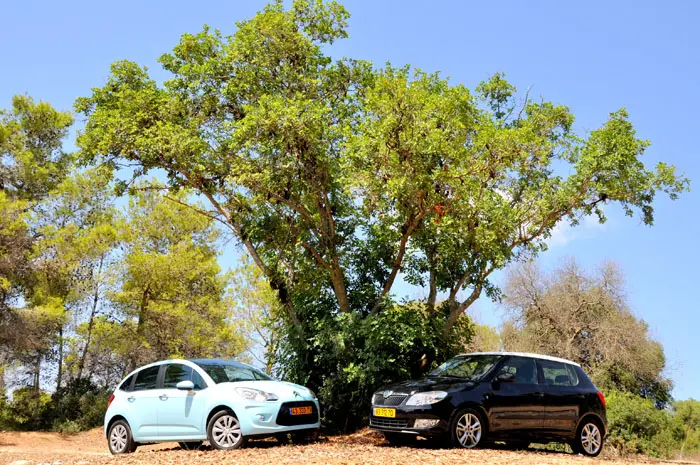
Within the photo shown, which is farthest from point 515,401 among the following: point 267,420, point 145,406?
point 145,406

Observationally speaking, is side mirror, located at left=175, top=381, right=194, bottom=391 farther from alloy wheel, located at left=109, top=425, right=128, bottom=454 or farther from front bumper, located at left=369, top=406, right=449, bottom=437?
front bumper, located at left=369, top=406, right=449, bottom=437

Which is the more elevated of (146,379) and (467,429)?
(146,379)

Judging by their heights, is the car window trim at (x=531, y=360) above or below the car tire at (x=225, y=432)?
above

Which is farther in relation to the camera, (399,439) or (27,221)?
(27,221)

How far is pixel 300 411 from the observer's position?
Answer: 11258 millimetres

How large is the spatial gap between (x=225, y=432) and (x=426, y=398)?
3613 mm

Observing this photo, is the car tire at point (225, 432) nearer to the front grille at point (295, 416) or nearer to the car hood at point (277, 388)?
the car hood at point (277, 388)

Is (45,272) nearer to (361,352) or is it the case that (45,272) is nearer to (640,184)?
(361,352)

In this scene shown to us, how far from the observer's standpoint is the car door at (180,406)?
11273 millimetres

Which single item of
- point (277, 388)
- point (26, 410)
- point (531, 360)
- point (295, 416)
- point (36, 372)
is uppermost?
point (531, 360)

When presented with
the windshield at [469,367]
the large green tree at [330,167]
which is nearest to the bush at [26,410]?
the large green tree at [330,167]

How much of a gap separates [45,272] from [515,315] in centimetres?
2464

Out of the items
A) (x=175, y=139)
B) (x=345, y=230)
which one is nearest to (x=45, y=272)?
(x=175, y=139)

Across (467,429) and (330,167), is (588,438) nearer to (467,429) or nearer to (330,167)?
(467,429)
